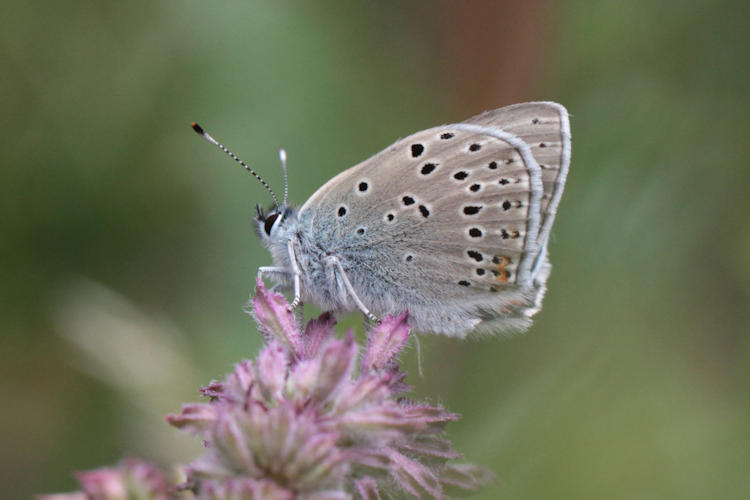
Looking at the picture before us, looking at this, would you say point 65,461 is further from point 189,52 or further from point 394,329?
point 189,52

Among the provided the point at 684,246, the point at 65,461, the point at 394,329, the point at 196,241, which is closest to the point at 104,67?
the point at 196,241

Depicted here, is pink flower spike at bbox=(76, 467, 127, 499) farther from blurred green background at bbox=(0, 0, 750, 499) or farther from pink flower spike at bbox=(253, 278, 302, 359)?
blurred green background at bbox=(0, 0, 750, 499)

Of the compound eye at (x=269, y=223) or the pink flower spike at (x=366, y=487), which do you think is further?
the compound eye at (x=269, y=223)

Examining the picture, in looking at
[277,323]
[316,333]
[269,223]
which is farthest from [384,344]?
[269,223]

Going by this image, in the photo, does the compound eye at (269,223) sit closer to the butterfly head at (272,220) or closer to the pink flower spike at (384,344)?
the butterfly head at (272,220)

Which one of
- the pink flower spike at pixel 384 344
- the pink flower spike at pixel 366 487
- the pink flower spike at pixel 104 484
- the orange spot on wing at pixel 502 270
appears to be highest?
the orange spot on wing at pixel 502 270

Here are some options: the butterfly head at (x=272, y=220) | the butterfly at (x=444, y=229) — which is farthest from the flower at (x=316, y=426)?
the butterfly head at (x=272, y=220)
